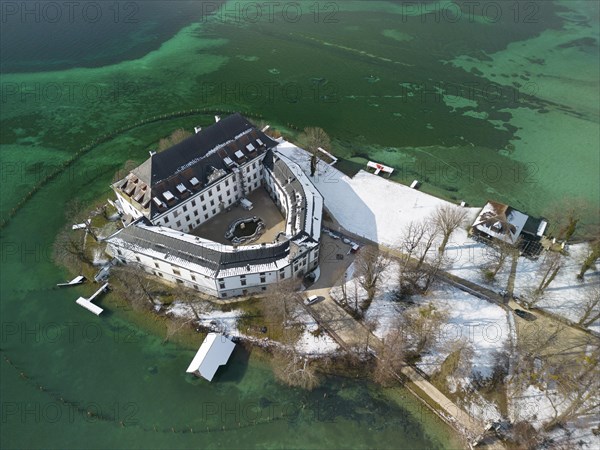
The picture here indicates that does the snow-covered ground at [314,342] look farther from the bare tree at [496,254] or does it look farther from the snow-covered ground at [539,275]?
the bare tree at [496,254]

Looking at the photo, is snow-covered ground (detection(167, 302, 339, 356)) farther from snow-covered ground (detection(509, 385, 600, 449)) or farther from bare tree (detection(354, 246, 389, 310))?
snow-covered ground (detection(509, 385, 600, 449))

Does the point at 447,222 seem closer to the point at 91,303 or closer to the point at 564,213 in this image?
the point at 564,213

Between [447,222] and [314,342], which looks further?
[447,222]

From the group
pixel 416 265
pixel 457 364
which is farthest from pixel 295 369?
pixel 416 265

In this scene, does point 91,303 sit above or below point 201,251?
below

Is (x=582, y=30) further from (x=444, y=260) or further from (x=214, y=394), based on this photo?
(x=214, y=394)

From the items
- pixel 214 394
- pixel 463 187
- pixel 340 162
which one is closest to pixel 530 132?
pixel 463 187

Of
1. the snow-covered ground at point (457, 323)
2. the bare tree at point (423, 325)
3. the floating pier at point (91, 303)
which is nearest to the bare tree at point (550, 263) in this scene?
the snow-covered ground at point (457, 323)
